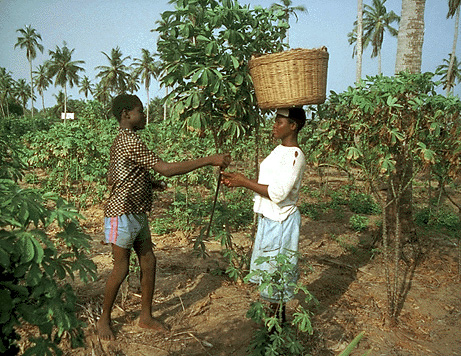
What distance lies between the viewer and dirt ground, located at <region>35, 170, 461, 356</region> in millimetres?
2652

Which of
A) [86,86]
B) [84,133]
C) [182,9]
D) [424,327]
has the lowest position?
[424,327]

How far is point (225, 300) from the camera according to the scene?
3260 millimetres

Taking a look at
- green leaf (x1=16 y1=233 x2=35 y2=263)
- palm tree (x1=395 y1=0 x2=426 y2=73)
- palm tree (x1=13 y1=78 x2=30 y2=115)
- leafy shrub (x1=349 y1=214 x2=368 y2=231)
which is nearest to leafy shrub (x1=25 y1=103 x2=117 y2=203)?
green leaf (x1=16 y1=233 x2=35 y2=263)

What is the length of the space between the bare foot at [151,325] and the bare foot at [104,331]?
0.77ft

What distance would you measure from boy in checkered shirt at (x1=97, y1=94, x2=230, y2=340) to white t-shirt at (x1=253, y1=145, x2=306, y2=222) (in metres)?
0.32

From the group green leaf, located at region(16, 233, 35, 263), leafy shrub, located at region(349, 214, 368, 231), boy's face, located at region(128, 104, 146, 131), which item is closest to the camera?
green leaf, located at region(16, 233, 35, 263)

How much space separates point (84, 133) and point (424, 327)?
14.7 feet

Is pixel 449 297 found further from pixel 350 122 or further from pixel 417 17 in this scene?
pixel 417 17

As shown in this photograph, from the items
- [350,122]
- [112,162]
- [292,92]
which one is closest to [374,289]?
[350,122]

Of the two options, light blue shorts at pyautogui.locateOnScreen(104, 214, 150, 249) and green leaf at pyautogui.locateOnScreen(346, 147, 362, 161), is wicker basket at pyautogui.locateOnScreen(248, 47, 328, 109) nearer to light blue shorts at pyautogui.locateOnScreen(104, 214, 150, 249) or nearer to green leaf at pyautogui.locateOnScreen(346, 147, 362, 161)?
green leaf at pyautogui.locateOnScreen(346, 147, 362, 161)

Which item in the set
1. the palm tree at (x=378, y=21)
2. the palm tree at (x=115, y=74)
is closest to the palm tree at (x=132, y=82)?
the palm tree at (x=115, y=74)

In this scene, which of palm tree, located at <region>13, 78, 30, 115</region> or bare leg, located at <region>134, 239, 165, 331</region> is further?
A: palm tree, located at <region>13, 78, 30, 115</region>

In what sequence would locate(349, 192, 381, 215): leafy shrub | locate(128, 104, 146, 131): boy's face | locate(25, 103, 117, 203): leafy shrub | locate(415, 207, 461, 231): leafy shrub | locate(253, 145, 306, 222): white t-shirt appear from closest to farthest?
locate(253, 145, 306, 222): white t-shirt < locate(128, 104, 146, 131): boy's face < locate(25, 103, 117, 203): leafy shrub < locate(415, 207, 461, 231): leafy shrub < locate(349, 192, 381, 215): leafy shrub

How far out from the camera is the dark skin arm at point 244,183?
2400 mm
